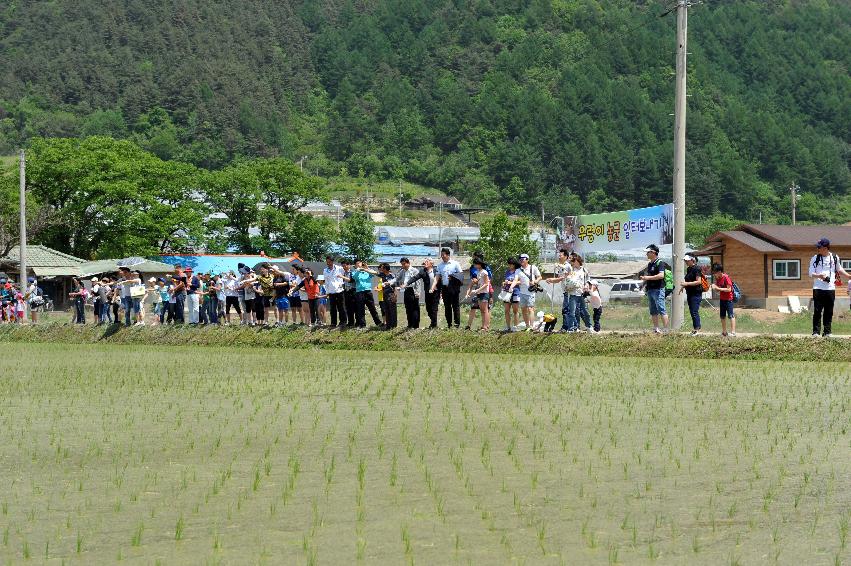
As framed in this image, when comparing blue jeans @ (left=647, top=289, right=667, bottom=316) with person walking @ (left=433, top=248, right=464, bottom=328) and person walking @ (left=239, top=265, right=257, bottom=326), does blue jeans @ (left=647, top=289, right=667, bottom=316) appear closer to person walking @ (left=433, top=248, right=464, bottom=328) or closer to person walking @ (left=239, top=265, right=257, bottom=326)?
person walking @ (left=433, top=248, right=464, bottom=328)

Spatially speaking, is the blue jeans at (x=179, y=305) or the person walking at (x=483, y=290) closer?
the person walking at (x=483, y=290)

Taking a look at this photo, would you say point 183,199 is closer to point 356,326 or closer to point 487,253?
point 487,253

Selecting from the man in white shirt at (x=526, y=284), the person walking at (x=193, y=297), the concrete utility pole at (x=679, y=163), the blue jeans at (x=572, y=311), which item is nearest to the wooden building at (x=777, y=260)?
the person walking at (x=193, y=297)

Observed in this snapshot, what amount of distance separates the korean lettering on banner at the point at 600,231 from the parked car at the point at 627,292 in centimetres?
3621

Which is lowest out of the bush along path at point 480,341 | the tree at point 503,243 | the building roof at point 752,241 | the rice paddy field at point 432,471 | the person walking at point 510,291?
the rice paddy field at point 432,471

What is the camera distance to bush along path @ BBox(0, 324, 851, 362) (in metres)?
20.5

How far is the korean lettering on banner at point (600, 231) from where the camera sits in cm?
3095

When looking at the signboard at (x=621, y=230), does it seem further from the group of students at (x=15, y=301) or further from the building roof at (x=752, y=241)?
the building roof at (x=752, y=241)

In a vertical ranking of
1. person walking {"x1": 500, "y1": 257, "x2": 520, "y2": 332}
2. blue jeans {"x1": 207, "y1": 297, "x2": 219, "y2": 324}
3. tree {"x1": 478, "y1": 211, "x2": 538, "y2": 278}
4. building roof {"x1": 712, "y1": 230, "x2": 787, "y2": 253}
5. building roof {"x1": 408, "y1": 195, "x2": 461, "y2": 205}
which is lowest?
blue jeans {"x1": 207, "y1": 297, "x2": 219, "y2": 324}

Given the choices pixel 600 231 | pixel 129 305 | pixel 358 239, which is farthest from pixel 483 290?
pixel 358 239

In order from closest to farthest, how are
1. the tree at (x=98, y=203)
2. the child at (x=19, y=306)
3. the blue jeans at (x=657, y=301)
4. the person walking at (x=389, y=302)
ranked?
the blue jeans at (x=657, y=301) → the person walking at (x=389, y=302) → the child at (x=19, y=306) → the tree at (x=98, y=203)

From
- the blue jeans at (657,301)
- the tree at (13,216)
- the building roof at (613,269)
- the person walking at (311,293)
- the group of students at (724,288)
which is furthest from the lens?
the building roof at (613,269)

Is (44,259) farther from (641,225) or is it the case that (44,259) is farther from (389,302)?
(641,225)

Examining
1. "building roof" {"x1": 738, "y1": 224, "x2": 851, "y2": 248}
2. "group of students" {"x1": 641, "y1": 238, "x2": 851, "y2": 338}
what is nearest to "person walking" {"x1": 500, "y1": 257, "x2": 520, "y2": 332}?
"group of students" {"x1": 641, "y1": 238, "x2": 851, "y2": 338}
